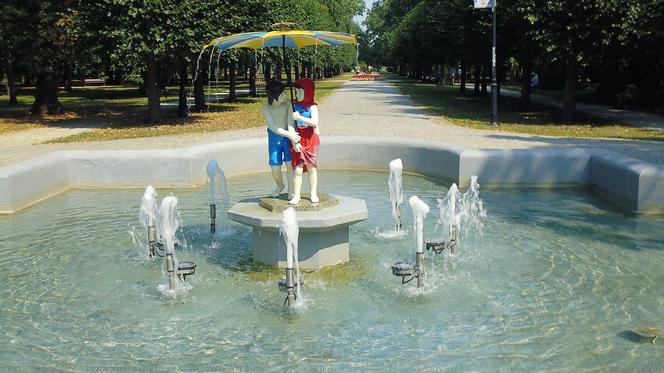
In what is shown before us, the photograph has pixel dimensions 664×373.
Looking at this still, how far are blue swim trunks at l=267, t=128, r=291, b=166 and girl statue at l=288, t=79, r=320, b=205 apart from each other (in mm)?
143

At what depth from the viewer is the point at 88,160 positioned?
12.6 meters

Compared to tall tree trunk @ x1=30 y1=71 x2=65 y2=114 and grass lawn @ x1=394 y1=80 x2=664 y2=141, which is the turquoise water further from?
tall tree trunk @ x1=30 y1=71 x2=65 y2=114

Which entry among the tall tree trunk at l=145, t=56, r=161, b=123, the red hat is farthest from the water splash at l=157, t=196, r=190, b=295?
the tall tree trunk at l=145, t=56, r=161, b=123

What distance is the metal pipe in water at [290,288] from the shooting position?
6176 mm

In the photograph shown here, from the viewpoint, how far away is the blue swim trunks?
796cm

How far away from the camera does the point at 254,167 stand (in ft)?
47.3

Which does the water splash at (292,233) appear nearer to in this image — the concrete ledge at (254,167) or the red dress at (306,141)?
the red dress at (306,141)

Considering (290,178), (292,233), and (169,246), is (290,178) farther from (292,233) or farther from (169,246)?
(169,246)

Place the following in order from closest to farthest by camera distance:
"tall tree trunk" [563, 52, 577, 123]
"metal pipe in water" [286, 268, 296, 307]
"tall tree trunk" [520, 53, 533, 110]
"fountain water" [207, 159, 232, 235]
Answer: "metal pipe in water" [286, 268, 296, 307], "fountain water" [207, 159, 232, 235], "tall tree trunk" [563, 52, 577, 123], "tall tree trunk" [520, 53, 533, 110]

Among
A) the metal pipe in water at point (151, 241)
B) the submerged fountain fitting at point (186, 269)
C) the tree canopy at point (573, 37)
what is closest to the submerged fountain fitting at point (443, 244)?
the submerged fountain fitting at point (186, 269)

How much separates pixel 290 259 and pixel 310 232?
3.85 feet

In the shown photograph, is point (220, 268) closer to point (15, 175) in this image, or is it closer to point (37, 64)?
point (15, 175)

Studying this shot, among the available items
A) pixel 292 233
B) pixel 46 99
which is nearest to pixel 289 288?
pixel 292 233

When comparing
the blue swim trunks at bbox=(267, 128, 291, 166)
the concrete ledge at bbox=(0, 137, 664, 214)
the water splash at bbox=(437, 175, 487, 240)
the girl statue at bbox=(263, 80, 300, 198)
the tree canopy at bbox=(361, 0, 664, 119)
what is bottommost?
the water splash at bbox=(437, 175, 487, 240)
